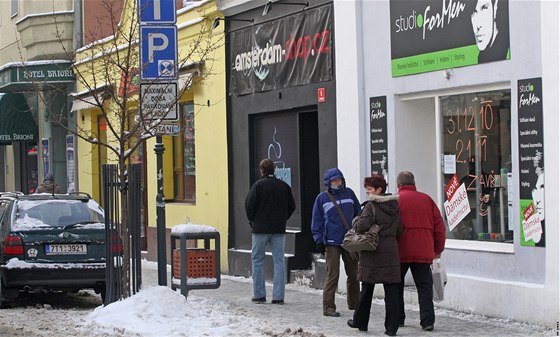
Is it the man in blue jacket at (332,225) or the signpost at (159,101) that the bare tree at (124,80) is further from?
the man in blue jacket at (332,225)

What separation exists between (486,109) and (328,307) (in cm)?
301

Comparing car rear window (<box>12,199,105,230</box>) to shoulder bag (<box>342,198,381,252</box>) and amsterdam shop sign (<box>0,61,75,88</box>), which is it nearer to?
shoulder bag (<box>342,198,381,252</box>)

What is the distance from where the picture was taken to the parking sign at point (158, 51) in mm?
13781

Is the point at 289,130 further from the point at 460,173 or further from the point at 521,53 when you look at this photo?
the point at 521,53

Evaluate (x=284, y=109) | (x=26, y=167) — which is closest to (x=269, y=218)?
(x=284, y=109)

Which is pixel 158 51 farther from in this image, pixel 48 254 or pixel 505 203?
pixel 505 203

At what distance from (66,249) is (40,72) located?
1257cm

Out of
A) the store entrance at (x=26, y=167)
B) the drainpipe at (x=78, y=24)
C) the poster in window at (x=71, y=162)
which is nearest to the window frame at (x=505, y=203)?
the drainpipe at (x=78, y=24)

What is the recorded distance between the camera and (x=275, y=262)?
1412cm

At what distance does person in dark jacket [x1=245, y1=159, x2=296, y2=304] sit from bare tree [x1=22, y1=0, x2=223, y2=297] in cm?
159

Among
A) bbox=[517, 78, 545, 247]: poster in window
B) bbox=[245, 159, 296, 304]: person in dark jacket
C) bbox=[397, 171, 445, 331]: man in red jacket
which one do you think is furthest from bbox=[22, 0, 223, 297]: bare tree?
bbox=[517, 78, 545, 247]: poster in window

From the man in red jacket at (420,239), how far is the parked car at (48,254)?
182 inches

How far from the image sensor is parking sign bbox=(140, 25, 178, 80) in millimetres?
13781

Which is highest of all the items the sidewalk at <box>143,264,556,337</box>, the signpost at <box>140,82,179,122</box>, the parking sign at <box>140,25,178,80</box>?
the parking sign at <box>140,25,178,80</box>
